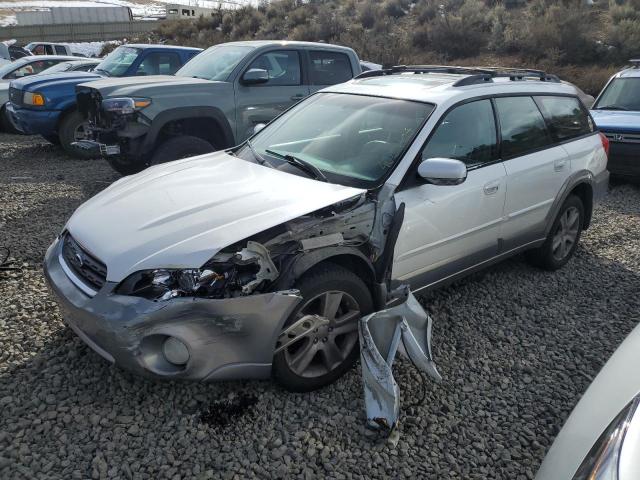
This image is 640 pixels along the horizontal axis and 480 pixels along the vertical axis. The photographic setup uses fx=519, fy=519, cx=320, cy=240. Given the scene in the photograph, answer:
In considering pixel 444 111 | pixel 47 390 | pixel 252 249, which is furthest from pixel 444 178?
pixel 47 390

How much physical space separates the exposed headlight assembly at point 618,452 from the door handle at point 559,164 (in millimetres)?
2988

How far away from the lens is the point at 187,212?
2.94 m

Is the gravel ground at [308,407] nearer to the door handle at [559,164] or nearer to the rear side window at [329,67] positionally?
the door handle at [559,164]

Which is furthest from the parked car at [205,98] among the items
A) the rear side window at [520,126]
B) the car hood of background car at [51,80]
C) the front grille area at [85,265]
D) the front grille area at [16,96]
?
the rear side window at [520,126]

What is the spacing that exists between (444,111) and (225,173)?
1.56 m

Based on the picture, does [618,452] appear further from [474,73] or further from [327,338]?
[474,73]

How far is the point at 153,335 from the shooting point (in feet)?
8.26

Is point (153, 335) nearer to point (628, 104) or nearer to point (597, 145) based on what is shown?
point (597, 145)

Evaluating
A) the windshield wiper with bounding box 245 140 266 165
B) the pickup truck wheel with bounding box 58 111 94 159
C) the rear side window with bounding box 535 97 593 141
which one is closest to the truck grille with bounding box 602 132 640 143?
the rear side window with bounding box 535 97 593 141

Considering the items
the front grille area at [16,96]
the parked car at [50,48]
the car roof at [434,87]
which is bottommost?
the parked car at [50,48]

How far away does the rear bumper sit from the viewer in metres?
8.23

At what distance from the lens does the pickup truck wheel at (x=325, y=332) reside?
2.83 metres

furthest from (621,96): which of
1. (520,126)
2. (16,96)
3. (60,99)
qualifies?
(16,96)

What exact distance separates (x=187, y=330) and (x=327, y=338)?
847 mm
